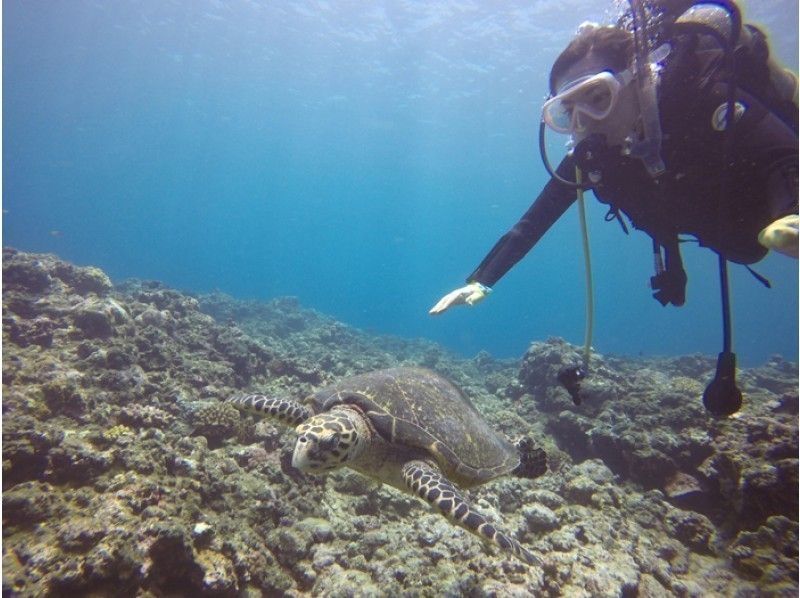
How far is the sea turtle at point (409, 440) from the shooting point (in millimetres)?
3814

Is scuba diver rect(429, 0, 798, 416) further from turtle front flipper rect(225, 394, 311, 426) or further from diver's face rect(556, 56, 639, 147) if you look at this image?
turtle front flipper rect(225, 394, 311, 426)

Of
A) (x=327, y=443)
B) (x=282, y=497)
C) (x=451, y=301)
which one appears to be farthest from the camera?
(x=282, y=497)

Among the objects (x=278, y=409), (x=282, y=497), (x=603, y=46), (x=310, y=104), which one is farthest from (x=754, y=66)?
(x=310, y=104)

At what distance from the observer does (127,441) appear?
179 inches

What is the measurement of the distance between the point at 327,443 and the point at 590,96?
13.5 feet

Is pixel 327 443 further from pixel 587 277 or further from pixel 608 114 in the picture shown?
pixel 608 114

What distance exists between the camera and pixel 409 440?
14.0ft

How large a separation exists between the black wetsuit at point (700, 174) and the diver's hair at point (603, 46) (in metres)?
0.37

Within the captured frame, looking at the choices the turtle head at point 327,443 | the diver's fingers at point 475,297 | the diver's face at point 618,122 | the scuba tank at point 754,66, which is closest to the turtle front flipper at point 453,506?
the turtle head at point 327,443

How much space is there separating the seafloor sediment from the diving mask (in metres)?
4.48

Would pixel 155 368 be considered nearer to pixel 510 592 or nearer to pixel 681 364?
pixel 510 592

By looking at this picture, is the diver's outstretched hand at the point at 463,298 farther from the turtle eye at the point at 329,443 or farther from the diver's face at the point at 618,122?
the diver's face at the point at 618,122

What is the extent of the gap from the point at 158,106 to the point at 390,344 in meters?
59.7

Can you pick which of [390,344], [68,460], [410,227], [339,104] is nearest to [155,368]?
[68,460]
